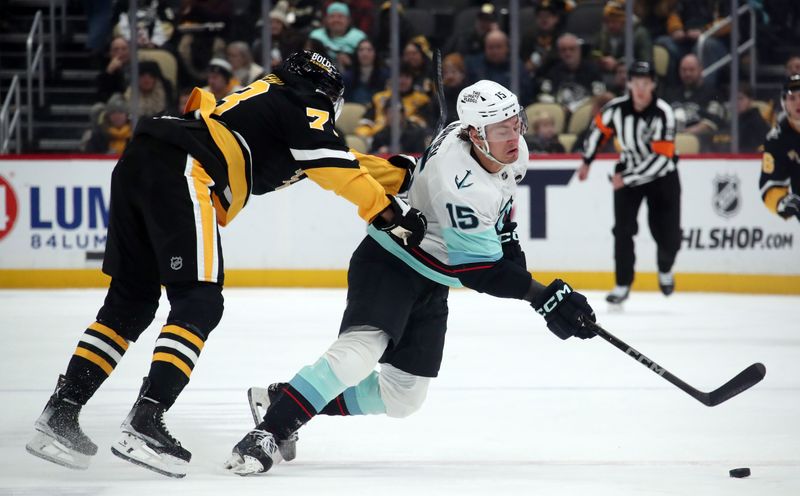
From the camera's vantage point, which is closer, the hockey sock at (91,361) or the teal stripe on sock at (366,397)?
the hockey sock at (91,361)

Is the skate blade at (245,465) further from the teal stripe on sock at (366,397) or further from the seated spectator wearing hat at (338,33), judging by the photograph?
the seated spectator wearing hat at (338,33)

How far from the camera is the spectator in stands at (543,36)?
895 cm

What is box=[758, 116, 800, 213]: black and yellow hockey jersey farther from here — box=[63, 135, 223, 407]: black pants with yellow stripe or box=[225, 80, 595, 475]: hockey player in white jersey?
box=[63, 135, 223, 407]: black pants with yellow stripe

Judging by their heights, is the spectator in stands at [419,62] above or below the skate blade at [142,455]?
above

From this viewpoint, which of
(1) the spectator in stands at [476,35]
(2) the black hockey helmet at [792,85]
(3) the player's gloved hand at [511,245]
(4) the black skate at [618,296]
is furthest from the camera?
(1) the spectator in stands at [476,35]

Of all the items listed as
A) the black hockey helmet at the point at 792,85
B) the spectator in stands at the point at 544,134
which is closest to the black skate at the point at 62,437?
the black hockey helmet at the point at 792,85

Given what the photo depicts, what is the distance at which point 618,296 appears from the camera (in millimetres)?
7477

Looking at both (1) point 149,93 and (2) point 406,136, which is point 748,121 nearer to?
(2) point 406,136

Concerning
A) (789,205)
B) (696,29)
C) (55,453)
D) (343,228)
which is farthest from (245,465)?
(696,29)

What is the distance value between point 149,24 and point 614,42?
3.39 m

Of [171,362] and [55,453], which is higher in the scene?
[171,362]

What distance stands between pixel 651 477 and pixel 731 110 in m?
6.00

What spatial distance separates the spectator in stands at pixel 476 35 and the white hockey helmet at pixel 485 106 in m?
5.85

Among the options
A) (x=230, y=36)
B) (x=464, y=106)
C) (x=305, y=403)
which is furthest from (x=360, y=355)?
(x=230, y=36)
